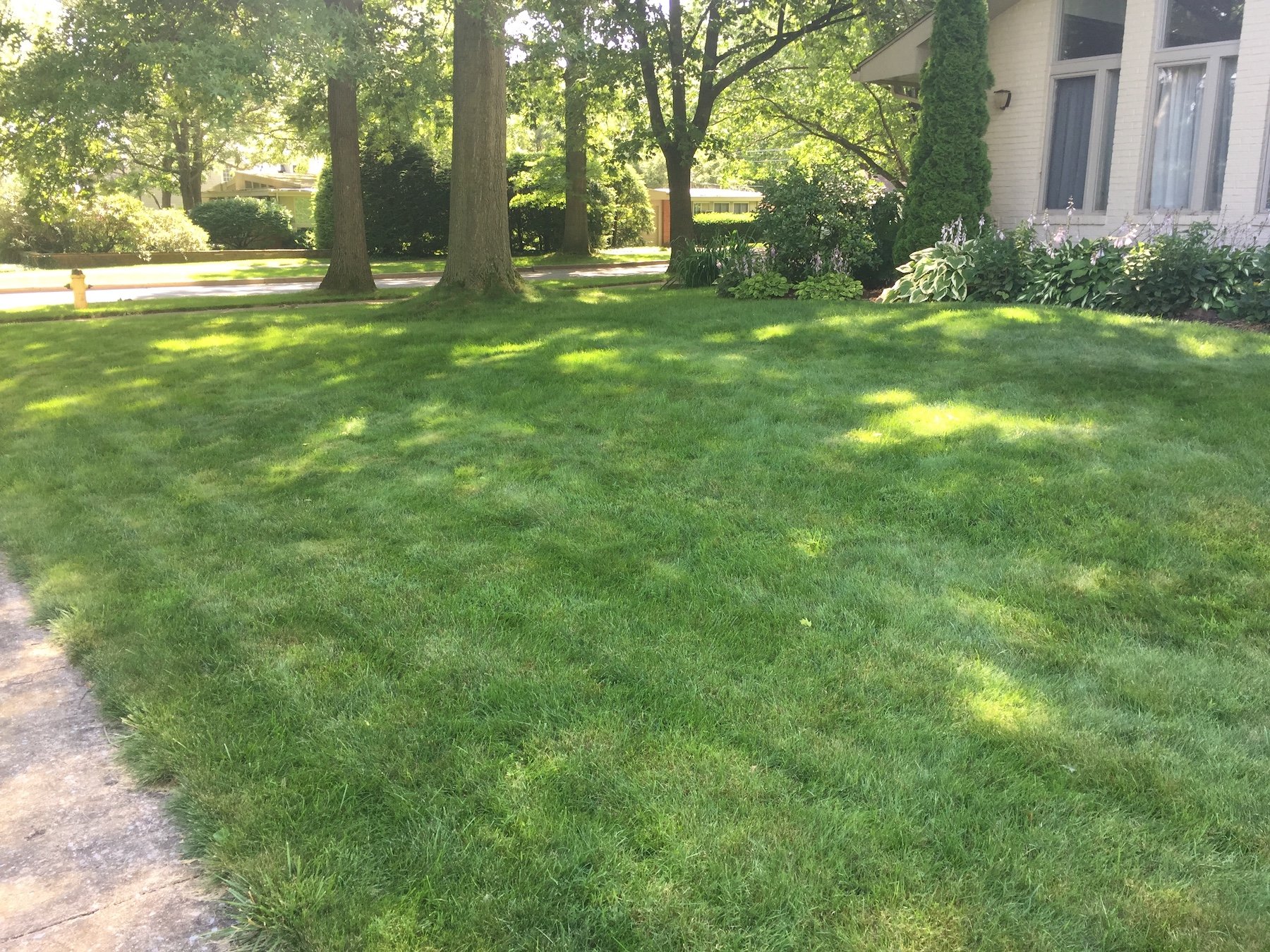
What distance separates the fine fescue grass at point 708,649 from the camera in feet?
7.43

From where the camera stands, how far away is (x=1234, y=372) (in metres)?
6.64

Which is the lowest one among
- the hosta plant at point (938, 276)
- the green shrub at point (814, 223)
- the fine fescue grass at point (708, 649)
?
the fine fescue grass at point (708, 649)

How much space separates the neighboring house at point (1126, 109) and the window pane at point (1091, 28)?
2 centimetres

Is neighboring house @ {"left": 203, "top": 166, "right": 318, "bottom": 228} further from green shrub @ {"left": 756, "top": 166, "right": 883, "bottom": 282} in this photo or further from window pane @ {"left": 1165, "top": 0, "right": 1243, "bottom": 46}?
window pane @ {"left": 1165, "top": 0, "right": 1243, "bottom": 46}

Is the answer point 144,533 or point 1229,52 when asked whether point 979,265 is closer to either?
point 1229,52

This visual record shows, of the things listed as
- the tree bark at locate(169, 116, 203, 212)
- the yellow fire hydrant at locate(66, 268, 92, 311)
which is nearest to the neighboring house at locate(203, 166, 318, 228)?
the tree bark at locate(169, 116, 203, 212)

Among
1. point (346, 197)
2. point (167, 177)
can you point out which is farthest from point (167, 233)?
point (346, 197)

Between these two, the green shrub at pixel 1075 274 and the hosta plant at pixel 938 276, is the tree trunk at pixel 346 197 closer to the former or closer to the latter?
the hosta plant at pixel 938 276

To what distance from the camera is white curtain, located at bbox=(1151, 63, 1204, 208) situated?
10711mm

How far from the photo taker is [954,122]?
11414mm

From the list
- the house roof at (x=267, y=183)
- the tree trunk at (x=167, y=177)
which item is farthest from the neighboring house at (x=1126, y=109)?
the house roof at (x=267, y=183)

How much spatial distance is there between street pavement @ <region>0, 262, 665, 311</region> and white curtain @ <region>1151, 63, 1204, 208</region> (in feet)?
35.3

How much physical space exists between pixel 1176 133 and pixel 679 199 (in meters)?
10.2

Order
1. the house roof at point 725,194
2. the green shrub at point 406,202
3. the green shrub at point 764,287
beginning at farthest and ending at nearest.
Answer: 1. the house roof at point 725,194
2. the green shrub at point 406,202
3. the green shrub at point 764,287
